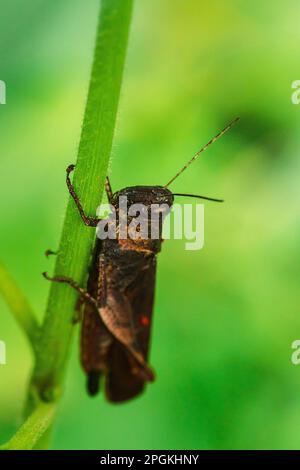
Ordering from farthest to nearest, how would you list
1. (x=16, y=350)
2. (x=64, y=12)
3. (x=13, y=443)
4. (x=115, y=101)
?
1. (x=64, y=12)
2. (x=16, y=350)
3. (x=13, y=443)
4. (x=115, y=101)

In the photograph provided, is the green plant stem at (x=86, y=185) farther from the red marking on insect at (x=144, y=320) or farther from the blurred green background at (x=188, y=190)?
the blurred green background at (x=188, y=190)

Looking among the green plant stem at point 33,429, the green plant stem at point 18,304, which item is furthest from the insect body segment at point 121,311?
the green plant stem at point 33,429

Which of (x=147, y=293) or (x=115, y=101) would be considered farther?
(x=147, y=293)

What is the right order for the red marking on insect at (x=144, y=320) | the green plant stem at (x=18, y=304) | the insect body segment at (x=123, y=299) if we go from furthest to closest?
the red marking on insect at (x=144, y=320)
the insect body segment at (x=123, y=299)
the green plant stem at (x=18, y=304)

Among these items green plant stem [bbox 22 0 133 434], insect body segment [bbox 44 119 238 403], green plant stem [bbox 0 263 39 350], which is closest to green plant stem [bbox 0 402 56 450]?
green plant stem [bbox 22 0 133 434]

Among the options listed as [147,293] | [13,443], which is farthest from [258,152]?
[13,443]

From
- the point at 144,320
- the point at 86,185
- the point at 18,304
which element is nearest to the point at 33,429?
the point at 18,304

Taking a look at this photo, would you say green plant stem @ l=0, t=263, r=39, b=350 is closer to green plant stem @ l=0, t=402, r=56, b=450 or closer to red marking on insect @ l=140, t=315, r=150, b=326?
green plant stem @ l=0, t=402, r=56, b=450
